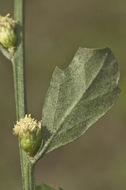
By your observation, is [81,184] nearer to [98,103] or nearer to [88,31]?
[88,31]

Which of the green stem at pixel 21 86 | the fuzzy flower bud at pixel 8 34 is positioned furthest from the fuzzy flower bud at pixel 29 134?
the fuzzy flower bud at pixel 8 34

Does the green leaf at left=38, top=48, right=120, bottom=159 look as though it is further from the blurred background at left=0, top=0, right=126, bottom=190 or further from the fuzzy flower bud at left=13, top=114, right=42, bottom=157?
the blurred background at left=0, top=0, right=126, bottom=190

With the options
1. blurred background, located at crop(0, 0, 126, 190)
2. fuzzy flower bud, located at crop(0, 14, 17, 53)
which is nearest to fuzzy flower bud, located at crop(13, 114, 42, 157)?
fuzzy flower bud, located at crop(0, 14, 17, 53)

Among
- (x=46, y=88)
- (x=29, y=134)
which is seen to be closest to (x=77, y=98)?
(x=29, y=134)

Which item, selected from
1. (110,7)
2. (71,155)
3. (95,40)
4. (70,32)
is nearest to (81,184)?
(71,155)

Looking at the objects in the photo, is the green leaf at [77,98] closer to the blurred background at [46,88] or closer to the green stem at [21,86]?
the green stem at [21,86]
